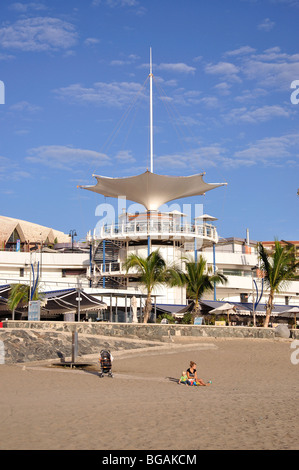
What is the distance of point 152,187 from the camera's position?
4294 cm

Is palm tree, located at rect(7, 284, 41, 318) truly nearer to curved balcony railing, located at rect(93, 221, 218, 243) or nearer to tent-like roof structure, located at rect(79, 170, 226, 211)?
curved balcony railing, located at rect(93, 221, 218, 243)

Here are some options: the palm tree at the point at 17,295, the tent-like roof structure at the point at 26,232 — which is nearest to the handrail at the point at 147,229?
the palm tree at the point at 17,295

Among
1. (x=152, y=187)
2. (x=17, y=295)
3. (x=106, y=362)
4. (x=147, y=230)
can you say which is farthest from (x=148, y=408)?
(x=152, y=187)

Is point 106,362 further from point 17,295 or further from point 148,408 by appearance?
point 17,295

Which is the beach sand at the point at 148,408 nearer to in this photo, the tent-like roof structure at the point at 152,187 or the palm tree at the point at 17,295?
the palm tree at the point at 17,295

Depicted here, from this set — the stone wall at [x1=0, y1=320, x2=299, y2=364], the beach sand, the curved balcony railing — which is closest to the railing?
the curved balcony railing

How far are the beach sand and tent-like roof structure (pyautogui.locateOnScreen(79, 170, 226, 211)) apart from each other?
22.0 metres

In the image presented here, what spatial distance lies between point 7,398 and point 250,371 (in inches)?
402

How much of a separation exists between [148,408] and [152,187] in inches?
1282

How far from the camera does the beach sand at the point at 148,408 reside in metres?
8.14

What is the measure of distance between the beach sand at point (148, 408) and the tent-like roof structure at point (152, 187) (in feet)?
72.2
